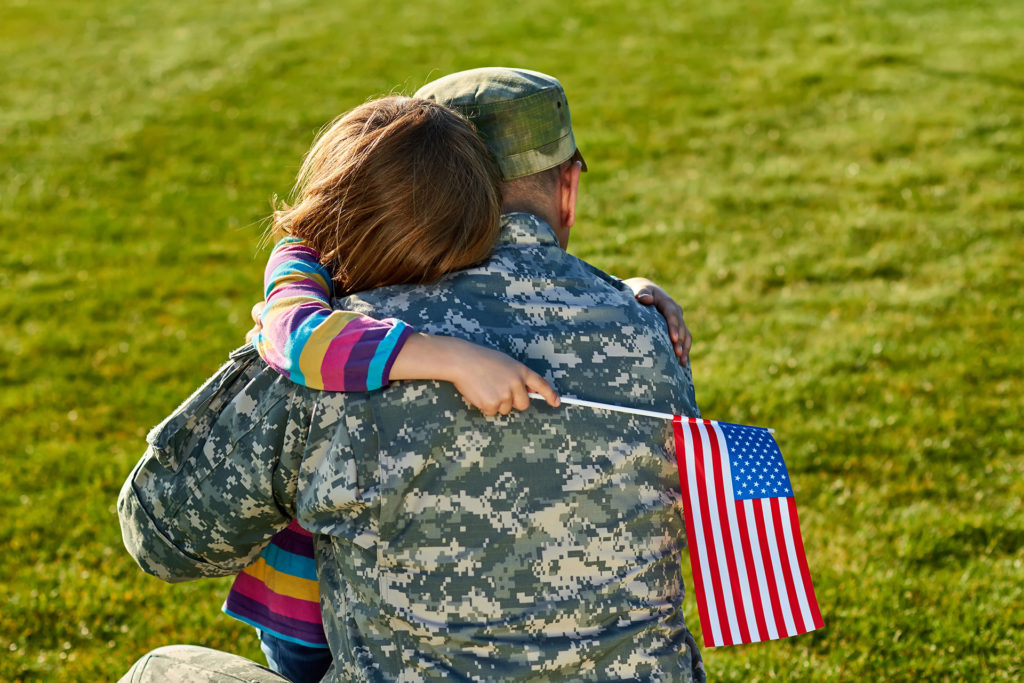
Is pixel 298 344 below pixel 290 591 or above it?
above

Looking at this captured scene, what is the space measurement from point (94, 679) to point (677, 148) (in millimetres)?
7660

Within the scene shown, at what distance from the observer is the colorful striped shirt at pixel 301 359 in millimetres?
2043

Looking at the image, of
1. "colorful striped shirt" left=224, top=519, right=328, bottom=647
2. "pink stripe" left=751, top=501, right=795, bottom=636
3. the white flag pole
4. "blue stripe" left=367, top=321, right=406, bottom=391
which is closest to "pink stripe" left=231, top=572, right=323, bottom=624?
"colorful striped shirt" left=224, top=519, right=328, bottom=647

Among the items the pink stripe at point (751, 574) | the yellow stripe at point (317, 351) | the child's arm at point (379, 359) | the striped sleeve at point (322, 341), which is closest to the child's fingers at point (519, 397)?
the child's arm at point (379, 359)

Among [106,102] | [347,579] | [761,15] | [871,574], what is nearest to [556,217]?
[347,579]

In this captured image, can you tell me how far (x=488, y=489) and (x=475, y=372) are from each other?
25cm

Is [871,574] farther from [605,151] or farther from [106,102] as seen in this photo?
[106,102]

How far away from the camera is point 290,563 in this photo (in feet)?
8.31

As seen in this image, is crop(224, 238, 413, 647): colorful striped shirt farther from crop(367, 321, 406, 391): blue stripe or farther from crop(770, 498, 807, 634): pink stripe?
crop(770, 498, 807, 634): pink stripe

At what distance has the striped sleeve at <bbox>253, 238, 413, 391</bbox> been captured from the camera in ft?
6.68

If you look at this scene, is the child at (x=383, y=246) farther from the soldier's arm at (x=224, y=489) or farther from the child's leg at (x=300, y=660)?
the child's leg at (x=300, y=660)

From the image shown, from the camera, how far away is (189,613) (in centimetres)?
420

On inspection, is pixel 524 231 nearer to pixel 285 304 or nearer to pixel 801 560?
pixel 285 304

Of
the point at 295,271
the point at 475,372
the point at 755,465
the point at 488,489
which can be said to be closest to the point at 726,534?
the point at 755,465
